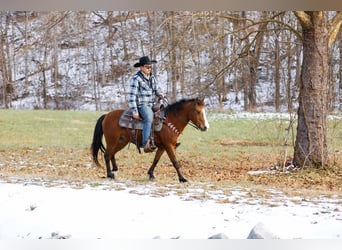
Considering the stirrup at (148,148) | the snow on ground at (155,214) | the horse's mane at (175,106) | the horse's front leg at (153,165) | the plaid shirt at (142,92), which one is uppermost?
the plaid shirt at (142,92)

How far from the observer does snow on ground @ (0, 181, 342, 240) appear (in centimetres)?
506

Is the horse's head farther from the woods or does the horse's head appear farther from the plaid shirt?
the plaid shirt

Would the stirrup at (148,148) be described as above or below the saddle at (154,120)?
below

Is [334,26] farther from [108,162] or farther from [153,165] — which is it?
[108,162]

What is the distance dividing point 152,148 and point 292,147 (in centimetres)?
135

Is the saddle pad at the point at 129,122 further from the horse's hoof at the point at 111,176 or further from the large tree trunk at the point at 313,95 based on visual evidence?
the large tree trunk at the point at 313,95

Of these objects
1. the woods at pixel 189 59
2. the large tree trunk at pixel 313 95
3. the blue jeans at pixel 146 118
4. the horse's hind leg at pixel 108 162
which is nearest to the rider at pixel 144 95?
the blue jeans at pixel 146 118

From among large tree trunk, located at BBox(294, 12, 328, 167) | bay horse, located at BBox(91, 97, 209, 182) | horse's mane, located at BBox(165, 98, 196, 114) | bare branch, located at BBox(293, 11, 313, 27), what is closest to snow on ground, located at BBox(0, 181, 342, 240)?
bay horse, located at BBox(91, 97, 209, 182)

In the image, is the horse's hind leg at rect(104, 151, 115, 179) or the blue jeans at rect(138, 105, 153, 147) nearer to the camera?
the blue jeans at rect(138, 105, 153, 147)

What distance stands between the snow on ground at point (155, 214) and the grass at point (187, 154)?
0.17 metres

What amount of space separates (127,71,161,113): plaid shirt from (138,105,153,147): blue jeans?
0.04 metres

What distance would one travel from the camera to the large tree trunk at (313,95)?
5.44 meters

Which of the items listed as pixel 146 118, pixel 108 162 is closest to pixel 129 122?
pixel 146 118

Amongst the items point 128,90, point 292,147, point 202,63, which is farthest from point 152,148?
point 292,147
